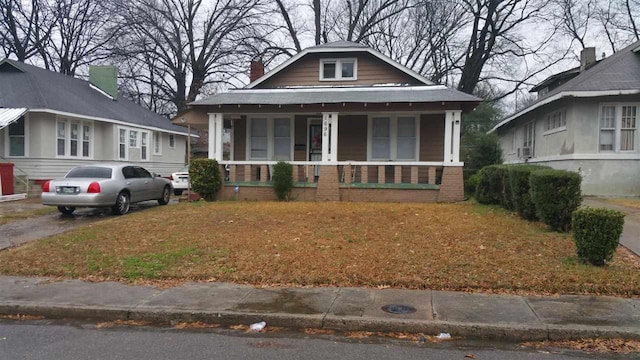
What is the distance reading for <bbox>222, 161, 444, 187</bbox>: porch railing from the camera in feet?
51.4

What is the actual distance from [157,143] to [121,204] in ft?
51.8

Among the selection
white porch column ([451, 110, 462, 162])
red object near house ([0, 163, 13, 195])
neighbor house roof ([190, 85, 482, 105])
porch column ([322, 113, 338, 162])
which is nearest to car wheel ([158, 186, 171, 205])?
neighbor house roof ([190, 85, 482, 105])

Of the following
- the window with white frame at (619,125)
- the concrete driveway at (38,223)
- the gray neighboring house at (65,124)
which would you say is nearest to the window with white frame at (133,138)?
the gray neighboring house at (65,124)

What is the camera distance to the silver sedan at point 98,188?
12.8m

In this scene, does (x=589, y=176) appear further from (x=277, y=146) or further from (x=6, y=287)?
(x=6, y=287)

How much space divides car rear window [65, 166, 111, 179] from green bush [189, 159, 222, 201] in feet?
9.45

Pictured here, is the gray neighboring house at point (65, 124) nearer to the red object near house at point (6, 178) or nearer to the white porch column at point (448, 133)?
the red object near house at point (6, 178)

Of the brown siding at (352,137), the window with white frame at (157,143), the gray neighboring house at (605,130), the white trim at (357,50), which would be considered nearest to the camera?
the gray neighboring house at (605,130)

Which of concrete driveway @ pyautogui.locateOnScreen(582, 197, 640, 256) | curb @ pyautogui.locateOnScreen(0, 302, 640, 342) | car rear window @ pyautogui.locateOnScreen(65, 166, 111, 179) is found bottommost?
curb @ pyautogui.locateOnScreen(0, 302, 640, 342)

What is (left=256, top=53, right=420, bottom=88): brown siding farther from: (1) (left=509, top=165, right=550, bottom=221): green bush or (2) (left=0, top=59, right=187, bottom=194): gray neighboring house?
(2) (left=0, top=59, right=187, bottom=194): gray neighboring house

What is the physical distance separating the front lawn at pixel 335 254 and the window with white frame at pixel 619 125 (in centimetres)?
713

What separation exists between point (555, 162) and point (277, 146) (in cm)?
1073

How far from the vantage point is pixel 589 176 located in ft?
52.5

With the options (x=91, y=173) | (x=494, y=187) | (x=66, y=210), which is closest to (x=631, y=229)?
(x=494, y=187)
